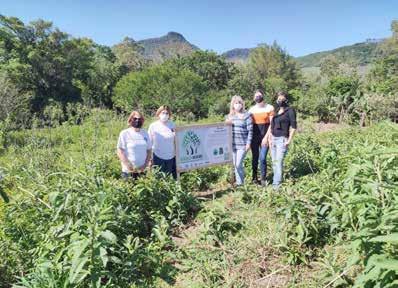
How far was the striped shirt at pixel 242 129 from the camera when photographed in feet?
20.9

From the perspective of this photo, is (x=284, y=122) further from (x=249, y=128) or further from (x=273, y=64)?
(x=273, y=64)

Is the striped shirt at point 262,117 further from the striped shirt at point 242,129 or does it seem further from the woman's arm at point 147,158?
the woman's arm at point 147,158

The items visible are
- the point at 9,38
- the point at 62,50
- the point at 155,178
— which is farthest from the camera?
the point at 62,50

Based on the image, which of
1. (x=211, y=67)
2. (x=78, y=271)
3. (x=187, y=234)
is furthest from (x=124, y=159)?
(x=211, y=67)

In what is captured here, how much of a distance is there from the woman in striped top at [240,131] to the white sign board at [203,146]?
0.45 ft

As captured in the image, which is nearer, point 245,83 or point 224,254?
point 224,254

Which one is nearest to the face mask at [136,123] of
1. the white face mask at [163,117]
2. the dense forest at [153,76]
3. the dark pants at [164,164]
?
the white face mask at [163,117]

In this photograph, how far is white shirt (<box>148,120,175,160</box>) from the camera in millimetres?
5914

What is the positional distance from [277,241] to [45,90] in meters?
38.3

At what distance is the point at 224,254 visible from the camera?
383 centimetres

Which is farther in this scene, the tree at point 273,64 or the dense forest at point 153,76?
the tree at point 273,64

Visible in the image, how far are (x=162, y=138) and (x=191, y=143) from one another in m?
0.56

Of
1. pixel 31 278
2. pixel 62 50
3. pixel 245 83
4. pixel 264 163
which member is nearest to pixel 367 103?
pixel 264 163

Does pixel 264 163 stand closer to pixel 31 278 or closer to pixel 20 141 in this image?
pixel 31 278
